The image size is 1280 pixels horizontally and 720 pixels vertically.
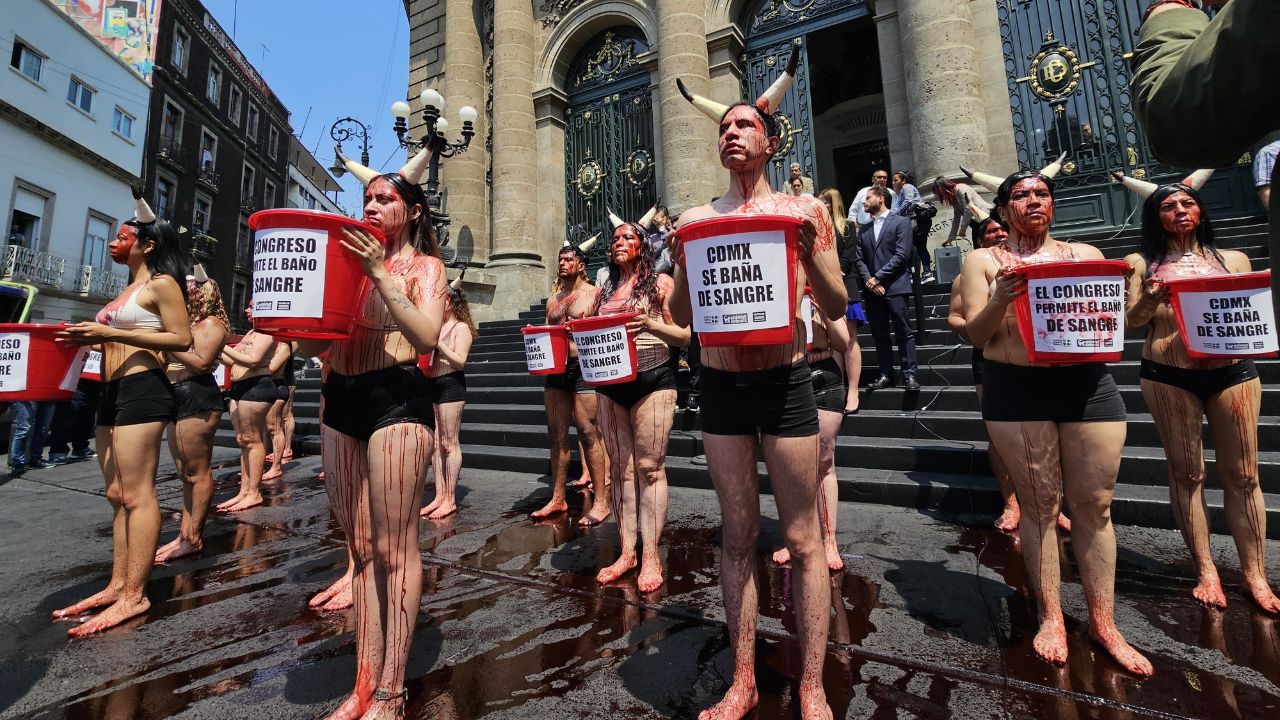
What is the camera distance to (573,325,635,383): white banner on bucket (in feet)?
11.2

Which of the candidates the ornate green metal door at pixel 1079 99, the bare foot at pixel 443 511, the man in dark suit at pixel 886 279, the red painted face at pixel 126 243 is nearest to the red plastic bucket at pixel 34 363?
the red painted face at pixel 126 243

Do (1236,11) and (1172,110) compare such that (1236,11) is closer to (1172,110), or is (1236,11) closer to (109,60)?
(1172,110)

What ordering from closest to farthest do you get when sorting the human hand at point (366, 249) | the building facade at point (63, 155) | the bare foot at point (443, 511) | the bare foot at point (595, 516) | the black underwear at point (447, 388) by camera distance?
the human hand at point (366, 249) < the bare foot at point (595, 516) < the bare foot at point (443, 511) < the black underwear at point (447, 388) < the building facade at point (63, 155)

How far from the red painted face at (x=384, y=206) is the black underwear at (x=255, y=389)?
15.4 feet

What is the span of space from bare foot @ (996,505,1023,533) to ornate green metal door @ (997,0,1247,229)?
745cm

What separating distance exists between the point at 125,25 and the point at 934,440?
35677 millimetres

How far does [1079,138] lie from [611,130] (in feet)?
31.3

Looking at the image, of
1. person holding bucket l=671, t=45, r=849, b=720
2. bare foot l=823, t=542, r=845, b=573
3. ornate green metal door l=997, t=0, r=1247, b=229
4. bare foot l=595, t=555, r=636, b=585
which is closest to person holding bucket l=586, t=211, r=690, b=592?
bare foot l=595, t=555, r=636, b=585

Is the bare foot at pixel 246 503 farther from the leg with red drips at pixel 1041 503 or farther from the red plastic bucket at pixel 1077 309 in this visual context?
the red plastic bucket at pixel 1077 309

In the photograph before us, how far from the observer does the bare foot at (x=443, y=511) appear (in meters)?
5.08

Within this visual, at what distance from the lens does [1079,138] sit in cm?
926

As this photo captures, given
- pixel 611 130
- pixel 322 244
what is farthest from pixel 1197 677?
pixel 611 130

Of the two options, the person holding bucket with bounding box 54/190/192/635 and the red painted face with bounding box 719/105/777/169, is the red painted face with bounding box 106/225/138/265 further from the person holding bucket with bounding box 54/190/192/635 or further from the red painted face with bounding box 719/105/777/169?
the red painted face with bounding box 719/105/777/169

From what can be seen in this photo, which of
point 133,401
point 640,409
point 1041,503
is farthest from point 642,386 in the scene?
point 133,401
